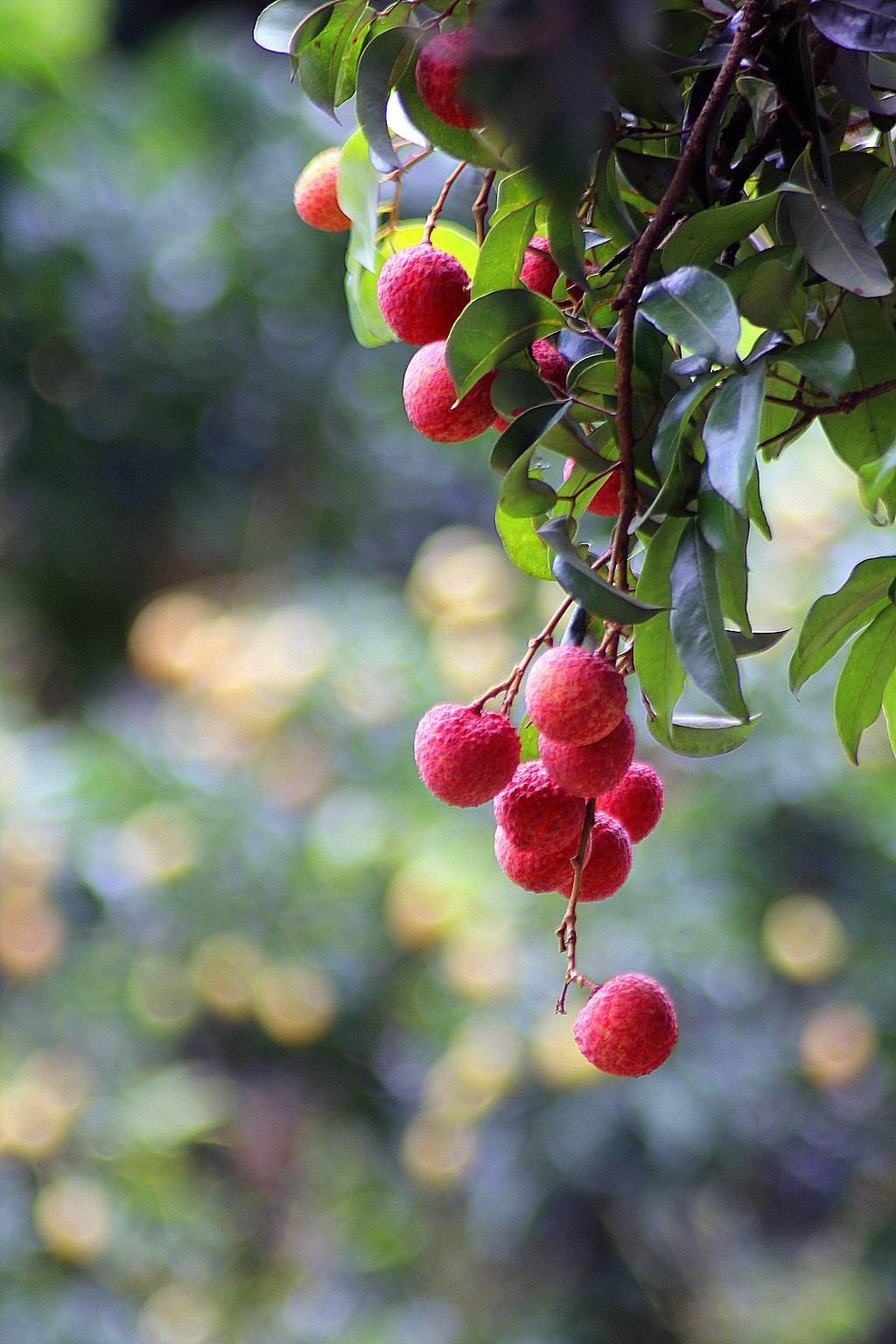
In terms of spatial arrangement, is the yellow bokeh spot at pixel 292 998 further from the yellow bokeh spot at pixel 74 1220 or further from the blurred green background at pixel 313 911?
the yellow bokeh spot at pixel 74 1220

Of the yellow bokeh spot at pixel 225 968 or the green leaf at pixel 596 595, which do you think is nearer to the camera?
the green leaf at pixel 596 595

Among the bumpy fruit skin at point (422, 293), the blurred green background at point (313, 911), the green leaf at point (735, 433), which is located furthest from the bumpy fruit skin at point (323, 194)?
the blurred green background at point (313, 911)

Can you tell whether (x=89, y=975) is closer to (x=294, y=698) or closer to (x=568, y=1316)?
(x=294, y=698)

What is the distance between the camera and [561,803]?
37cm

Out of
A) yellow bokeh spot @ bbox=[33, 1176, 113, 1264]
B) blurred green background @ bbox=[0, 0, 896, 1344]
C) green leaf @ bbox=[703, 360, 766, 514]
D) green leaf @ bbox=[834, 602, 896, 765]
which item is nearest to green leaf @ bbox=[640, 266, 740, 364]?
green leaf @ bbox=[703, 360, 766, 514]

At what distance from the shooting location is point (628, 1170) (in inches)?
54.3

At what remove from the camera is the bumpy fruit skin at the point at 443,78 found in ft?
1.06

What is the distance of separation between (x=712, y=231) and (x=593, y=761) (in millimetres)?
148

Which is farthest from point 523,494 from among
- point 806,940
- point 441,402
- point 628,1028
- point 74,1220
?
point 74,1220

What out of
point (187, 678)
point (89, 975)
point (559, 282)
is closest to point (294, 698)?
point (187, 678)

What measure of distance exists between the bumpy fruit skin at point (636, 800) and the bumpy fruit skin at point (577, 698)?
8 centimetres

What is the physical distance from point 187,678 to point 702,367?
Answer: 150cm

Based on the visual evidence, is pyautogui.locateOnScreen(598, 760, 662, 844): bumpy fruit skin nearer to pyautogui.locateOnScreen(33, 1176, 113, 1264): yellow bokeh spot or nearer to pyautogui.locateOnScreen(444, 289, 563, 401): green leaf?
pyautogui.locateOnScreen(444, 289, 563, 401): green leaf

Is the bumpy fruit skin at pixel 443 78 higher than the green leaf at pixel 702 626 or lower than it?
higher
